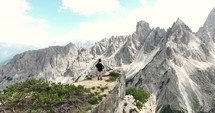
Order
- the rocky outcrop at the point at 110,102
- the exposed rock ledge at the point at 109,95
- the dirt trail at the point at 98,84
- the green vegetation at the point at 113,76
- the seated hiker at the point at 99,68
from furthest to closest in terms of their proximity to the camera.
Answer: the seated hiker at the point at 99,68 < the green vegetation at the point at 113,76 < the dirt trail at the point at 98,84 < the exposed rock ledge at the point at 109,95 < the rocky outcrop at the point at 110,102

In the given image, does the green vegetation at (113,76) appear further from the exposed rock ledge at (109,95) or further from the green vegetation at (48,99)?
the green vegetation at (48,99)

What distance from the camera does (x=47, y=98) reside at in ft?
137

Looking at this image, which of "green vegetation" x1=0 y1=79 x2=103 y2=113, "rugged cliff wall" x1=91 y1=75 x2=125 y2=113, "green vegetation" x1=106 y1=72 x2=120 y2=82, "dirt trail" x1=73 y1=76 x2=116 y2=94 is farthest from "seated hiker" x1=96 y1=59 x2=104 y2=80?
"green vegetation" x1=0 y1=79 x2=103 y2=113

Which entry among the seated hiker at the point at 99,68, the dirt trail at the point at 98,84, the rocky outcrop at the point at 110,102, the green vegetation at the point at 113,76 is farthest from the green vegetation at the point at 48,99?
the seated hiker at the point at 99,68

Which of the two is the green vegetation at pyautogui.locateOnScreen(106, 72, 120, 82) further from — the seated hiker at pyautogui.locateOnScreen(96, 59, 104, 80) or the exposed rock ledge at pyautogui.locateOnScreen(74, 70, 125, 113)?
the seated hiker at pyautogui.locateOnScreen(96, 59, 104, 80)

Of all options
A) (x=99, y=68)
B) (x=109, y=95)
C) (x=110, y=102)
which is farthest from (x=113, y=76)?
(x=110, y=102)

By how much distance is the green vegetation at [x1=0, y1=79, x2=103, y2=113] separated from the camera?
131ft

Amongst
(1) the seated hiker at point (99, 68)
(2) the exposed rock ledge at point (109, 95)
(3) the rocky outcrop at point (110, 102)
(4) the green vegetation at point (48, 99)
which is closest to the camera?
(4) the green vegetation at point (48, 99)

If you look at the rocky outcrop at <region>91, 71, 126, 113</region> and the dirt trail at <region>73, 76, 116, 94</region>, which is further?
the dirt trail at <region>73, 76, 116, 94</region>

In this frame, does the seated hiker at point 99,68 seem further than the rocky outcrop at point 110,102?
Yes

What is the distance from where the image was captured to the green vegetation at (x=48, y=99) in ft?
131

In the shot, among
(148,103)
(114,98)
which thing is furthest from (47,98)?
(148,103)

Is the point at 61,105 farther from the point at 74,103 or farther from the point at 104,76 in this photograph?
the point at 104,76

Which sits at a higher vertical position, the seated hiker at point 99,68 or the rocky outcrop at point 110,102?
the seated hiker at point 99,68
